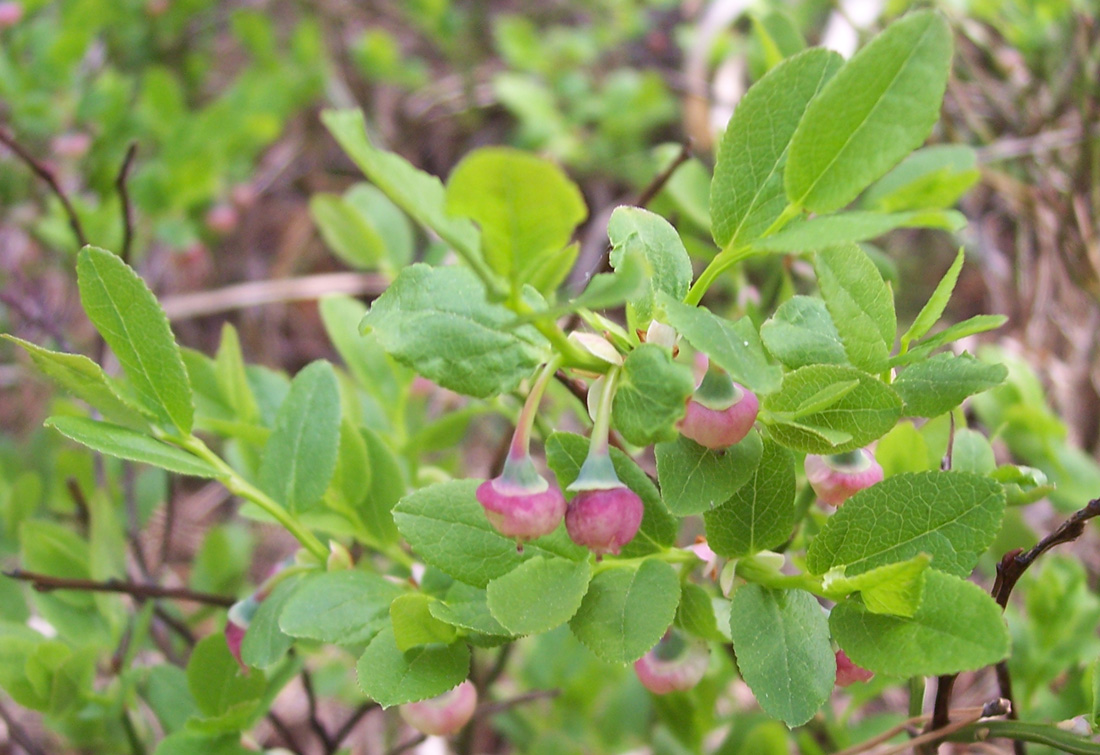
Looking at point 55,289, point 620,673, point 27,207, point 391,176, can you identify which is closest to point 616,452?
point 391,176

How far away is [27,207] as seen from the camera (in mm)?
1788

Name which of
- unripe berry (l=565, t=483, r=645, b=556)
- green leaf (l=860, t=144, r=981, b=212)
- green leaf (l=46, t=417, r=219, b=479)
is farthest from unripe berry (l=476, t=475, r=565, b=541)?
green leaf (l=860, t=144, r=981, b=212)

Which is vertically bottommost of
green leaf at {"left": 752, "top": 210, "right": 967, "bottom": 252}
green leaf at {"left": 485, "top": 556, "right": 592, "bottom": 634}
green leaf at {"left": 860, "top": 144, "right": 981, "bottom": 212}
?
green leaf at {"left": 485, "top": 556, "right": 592, "bottom": 634}

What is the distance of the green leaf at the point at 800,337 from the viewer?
533 mm

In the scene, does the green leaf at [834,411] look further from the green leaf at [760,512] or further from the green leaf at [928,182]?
the green leaf at [928,182]

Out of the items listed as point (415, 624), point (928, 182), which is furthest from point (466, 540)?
point (928, 182)

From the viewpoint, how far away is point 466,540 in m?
0.57

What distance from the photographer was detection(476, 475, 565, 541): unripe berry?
0.48 metres

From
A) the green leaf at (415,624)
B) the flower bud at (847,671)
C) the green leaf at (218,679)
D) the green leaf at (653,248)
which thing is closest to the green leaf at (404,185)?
the green leaf at (653,248)

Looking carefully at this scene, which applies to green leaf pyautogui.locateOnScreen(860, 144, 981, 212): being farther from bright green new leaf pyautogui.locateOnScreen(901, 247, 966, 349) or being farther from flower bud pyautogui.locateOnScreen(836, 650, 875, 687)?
flower bud pyautogui.locateOnScreen(836, 650, 875, 687)

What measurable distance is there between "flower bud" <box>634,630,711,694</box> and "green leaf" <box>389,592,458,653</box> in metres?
0.17

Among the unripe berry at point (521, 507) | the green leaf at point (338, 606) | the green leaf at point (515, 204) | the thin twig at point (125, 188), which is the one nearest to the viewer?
the green leaf at point (515, 204)

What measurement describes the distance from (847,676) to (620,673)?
0.69 meters

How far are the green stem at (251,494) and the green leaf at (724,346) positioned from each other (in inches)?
14.3
